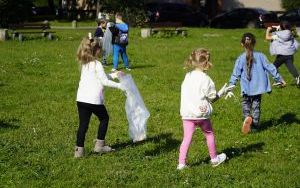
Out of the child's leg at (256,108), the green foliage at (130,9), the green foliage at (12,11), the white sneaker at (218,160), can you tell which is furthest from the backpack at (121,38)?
the green foliage at (12,11)

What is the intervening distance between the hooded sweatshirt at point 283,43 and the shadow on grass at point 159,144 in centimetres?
536

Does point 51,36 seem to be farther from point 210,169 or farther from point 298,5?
point 298,5

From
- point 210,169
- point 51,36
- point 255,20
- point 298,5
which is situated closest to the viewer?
point 210,169

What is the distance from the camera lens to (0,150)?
25.9ft

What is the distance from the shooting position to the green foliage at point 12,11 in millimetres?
34562

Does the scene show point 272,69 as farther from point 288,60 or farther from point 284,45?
point 288,60

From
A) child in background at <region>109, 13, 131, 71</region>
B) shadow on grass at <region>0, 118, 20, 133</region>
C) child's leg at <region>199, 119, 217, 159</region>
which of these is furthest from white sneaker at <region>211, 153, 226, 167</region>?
child in background at <region>109, 13, 131, 71</region>

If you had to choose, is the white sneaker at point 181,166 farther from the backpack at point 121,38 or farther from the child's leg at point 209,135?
the backpack at point 121,38

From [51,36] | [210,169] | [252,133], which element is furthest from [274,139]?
[51,36]

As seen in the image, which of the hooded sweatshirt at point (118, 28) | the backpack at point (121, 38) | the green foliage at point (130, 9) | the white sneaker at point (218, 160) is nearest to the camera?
the white sneaker at point (218, 160)

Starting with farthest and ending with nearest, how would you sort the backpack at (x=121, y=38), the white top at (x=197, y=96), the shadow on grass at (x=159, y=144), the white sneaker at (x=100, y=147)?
the backpack at (x=121, y=38)
the shadow on grass at (x=159, y=144)
the white sneaker at (x=100, y=147)
the white top at (x=197, y=96)

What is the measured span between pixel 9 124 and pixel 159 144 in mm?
2702

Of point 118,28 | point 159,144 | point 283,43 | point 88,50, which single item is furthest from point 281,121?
point 118,28

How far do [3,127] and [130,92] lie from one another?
250 cm
